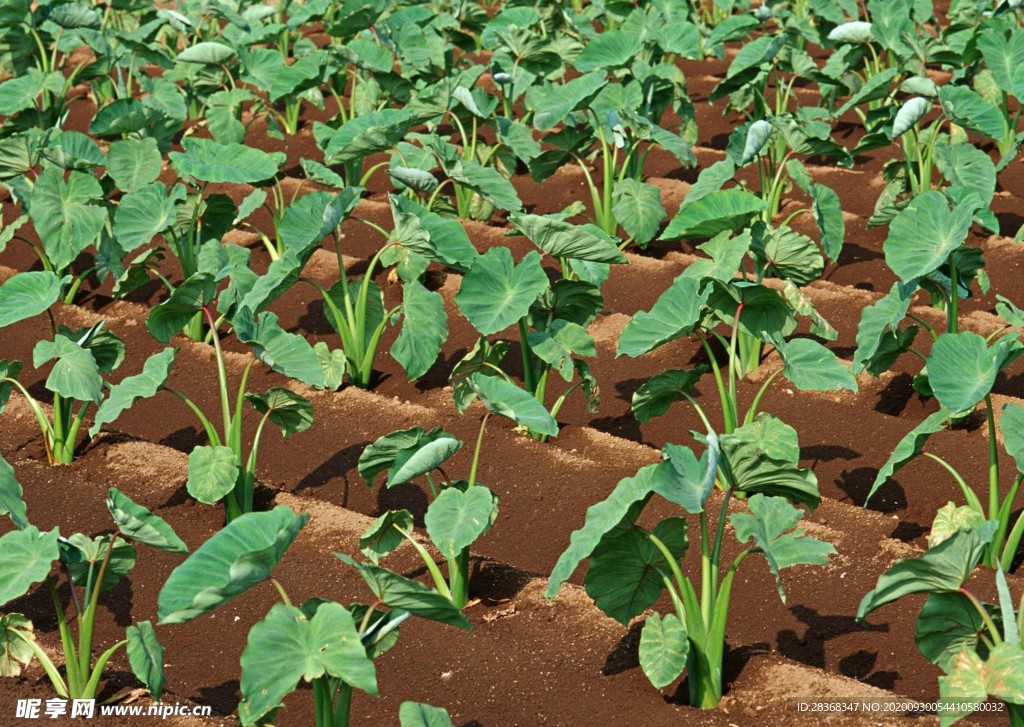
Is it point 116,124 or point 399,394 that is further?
point 116,124

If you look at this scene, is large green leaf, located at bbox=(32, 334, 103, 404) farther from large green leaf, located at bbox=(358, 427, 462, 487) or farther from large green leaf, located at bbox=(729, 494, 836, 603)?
large green leaf, located at bbox=(729, 494, 836, 603)

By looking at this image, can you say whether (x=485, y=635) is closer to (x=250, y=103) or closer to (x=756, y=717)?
(x=756, y=717)

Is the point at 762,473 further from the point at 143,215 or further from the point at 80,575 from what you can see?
the point at 143,215

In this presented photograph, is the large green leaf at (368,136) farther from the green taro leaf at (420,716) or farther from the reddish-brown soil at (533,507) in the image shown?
the green taro leaf at (420,716)

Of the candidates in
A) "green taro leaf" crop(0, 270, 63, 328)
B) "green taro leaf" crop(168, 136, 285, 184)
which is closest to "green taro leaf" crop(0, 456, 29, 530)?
"green taro leaf" crop(0, 270, 63, 328)

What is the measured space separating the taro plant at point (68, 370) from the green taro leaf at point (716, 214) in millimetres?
1356

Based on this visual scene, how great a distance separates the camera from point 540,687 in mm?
2469

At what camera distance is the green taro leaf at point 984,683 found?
6.19 feet

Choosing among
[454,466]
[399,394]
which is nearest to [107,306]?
[399,394]

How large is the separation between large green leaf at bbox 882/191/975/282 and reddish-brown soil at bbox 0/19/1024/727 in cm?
47

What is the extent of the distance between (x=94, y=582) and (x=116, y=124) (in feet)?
7.99

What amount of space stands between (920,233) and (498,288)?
1.03 metres

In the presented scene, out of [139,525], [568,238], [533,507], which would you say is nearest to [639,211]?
[568,238]

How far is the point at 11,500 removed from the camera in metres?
2.45
